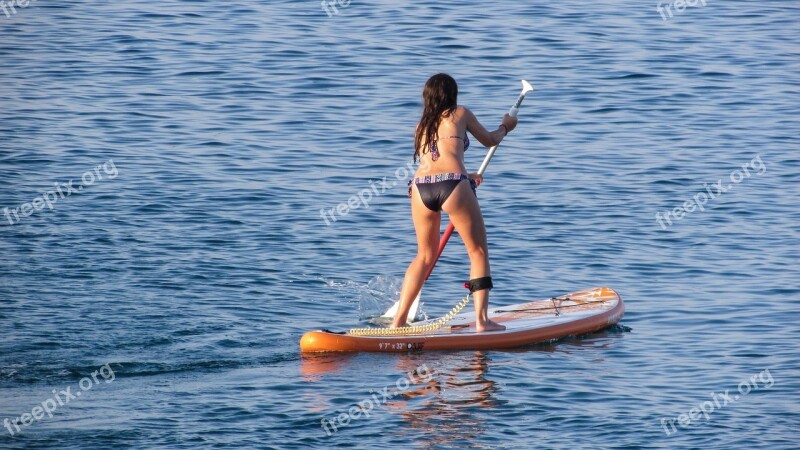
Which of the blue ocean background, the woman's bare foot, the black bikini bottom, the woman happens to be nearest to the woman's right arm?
the woman

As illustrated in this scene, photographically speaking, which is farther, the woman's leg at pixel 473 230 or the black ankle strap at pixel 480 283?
the black ankle strap at pixel 480 283

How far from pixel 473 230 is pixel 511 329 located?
905mm

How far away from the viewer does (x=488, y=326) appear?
29.7ft

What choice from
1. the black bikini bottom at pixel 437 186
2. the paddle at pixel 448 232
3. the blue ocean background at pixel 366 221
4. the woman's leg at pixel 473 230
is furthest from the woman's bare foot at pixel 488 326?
the black bikini bottom at pixel 437 186

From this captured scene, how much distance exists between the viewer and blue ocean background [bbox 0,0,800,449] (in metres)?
7.64

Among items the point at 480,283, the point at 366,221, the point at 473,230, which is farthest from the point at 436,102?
the point at 366,221

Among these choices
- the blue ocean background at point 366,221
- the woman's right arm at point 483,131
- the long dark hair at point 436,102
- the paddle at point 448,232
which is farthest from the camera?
the paddle at point 448,232

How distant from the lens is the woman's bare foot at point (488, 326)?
898 centimetres

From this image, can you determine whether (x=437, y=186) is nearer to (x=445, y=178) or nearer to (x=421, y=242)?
(x=445, y=178)

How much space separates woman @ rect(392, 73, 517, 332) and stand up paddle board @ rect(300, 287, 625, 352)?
1.35 feet

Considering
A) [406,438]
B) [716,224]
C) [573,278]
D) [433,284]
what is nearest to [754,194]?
[716,224]

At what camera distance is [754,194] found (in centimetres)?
1367

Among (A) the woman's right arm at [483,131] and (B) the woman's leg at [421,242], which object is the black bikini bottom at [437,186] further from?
(A) the woman's right arm at [483,131]

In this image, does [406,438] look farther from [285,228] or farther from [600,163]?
[600,163]
